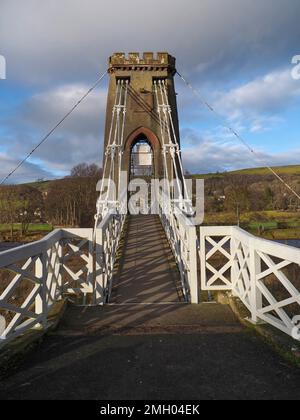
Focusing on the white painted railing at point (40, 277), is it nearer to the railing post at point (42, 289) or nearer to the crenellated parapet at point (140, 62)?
the railing post at point (42, 289)

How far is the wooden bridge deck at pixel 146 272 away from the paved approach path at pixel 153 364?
1452mm

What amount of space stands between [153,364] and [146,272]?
4.04 m

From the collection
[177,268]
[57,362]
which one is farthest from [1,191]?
[57,362]

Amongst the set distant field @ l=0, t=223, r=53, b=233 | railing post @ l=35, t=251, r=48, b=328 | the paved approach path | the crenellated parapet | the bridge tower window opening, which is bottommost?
distant field @ l=0, t=223, r=53, b=233

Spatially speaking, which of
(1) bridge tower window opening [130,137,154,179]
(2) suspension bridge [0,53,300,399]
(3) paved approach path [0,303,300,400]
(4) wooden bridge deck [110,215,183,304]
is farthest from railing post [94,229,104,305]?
(1) bridge tower window opening [130,137,154,179]

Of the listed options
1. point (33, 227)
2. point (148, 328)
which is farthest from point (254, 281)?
point (33, 227)

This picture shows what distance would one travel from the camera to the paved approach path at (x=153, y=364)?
2.61 m

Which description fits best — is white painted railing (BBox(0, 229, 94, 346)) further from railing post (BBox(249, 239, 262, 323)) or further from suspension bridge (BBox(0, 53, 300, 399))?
railing post (BBox(249, 239, 262, 323))

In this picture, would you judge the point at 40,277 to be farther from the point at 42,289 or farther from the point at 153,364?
the point at 153,364

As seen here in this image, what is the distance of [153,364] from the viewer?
10.0ft

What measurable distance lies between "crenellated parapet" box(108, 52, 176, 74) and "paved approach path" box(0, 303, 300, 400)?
40.3 ft

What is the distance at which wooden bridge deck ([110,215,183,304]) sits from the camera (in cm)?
583

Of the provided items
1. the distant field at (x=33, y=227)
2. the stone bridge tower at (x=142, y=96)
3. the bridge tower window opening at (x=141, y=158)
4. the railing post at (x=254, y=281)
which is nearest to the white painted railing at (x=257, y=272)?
the railing post at (x=254, y=281)
